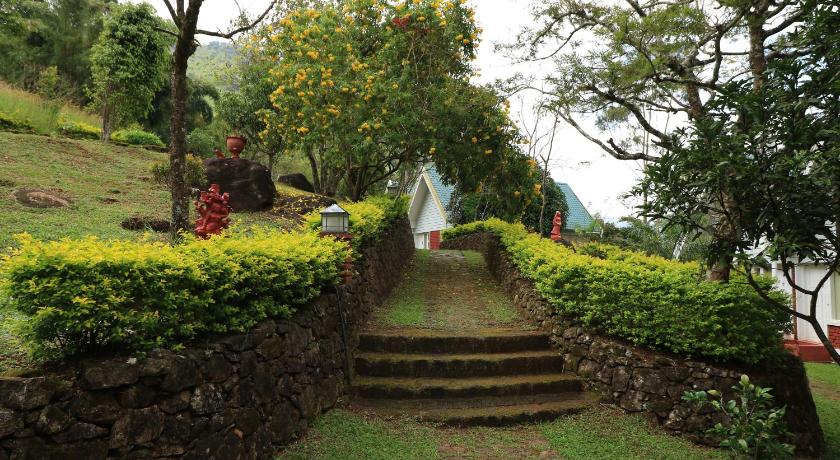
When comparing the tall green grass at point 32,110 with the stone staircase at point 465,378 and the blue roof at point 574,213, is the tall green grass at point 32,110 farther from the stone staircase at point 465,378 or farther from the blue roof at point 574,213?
the blue roof at point 574,213

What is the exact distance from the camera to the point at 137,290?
369 centimetres

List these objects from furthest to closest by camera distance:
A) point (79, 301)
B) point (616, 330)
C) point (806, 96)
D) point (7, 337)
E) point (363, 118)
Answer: point (363, 118)
point (616, 330)
point (806, 96)
point (7, 337)
point (79, 301)

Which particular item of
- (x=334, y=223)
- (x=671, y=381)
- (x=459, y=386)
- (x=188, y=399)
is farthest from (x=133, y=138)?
(x=671, y=381)

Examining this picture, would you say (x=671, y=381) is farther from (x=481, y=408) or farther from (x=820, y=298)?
(x=820, y=298)

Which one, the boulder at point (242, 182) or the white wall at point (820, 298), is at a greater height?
the boulder at point (242, 182)

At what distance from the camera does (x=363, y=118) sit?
34.4 feet

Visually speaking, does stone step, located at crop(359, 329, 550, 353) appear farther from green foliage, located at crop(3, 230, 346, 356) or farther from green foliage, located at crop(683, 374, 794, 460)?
green foliage, located at crop(683, 374, 794, 460)

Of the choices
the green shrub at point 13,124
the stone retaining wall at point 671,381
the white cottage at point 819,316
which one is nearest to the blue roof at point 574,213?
the white cottage at point 819,316

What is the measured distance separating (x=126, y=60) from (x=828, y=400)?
776 inches

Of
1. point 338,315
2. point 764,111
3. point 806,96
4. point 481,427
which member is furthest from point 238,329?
point 806,96

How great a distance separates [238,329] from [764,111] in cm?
498

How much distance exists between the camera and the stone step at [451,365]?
6.90 m

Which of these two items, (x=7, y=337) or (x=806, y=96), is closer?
(x=7, y=337)

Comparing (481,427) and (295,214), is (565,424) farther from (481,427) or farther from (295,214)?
(295,214)
